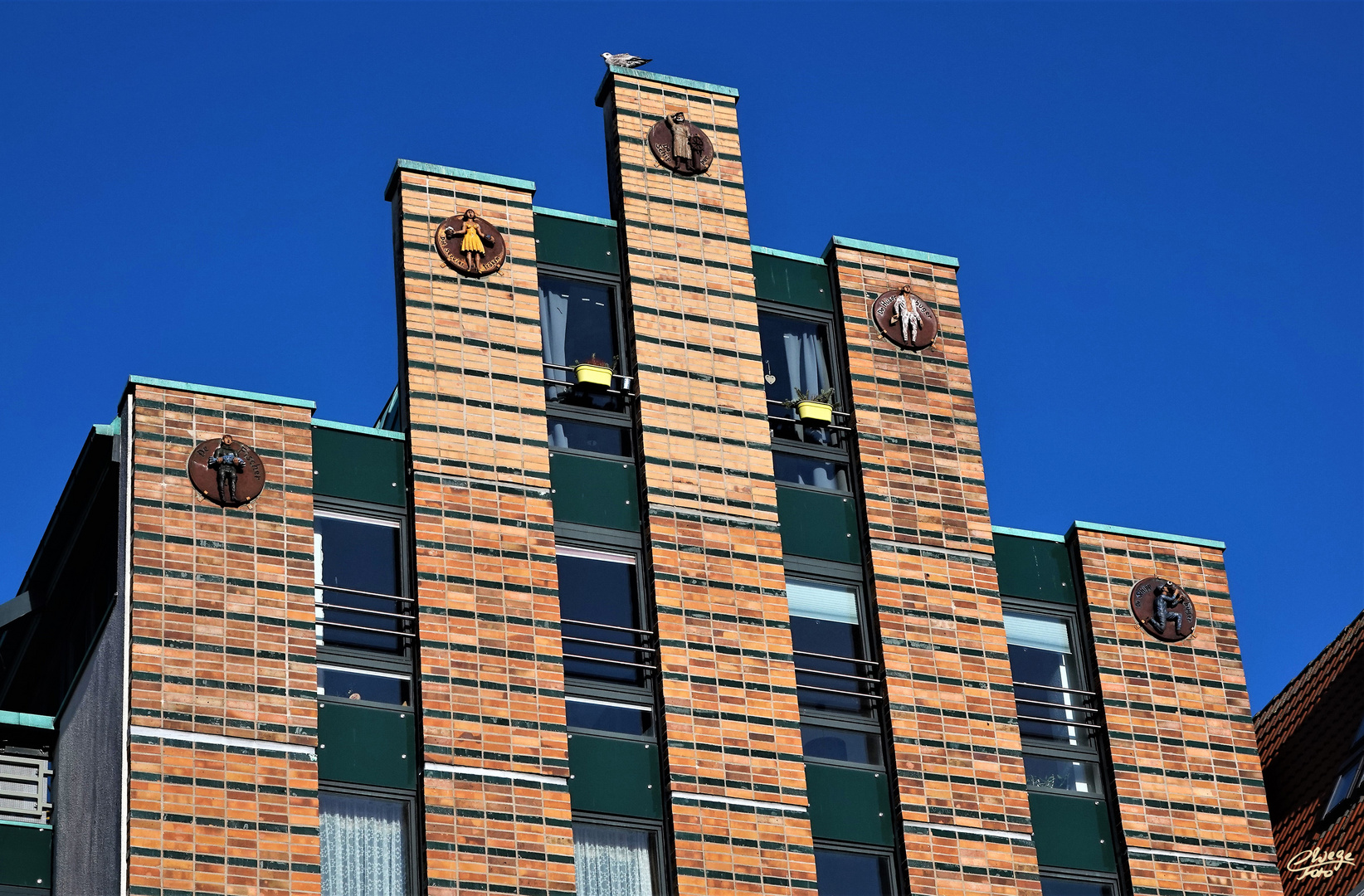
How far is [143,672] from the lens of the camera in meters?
28.0

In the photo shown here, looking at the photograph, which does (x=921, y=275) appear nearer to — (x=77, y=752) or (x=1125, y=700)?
(x=1125, y=700)

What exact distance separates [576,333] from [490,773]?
720cm

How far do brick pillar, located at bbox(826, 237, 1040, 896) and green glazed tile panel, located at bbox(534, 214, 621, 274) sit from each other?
12.1 ft

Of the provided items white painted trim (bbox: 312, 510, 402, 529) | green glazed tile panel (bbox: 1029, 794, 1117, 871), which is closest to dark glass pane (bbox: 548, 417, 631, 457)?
white painted trim (bbox: 312, 510, 402, 529)

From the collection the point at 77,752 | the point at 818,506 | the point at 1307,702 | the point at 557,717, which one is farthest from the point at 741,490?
the point at 1307,702

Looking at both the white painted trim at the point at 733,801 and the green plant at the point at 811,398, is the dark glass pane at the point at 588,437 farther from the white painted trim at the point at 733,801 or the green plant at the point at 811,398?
the white painted trim at the point at 733,801

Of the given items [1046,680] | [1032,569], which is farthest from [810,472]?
[1046,680]

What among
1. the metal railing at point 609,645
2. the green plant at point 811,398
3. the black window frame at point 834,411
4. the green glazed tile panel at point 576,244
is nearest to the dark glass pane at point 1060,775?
the black window frame at point 834,411

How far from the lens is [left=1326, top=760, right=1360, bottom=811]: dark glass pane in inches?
1463

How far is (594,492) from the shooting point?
1249 inches

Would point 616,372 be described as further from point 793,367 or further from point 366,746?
point 366,746

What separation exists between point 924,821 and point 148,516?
1112cm

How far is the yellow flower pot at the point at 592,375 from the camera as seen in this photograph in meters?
32.2

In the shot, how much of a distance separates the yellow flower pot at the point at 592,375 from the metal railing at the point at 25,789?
940 centimetres
